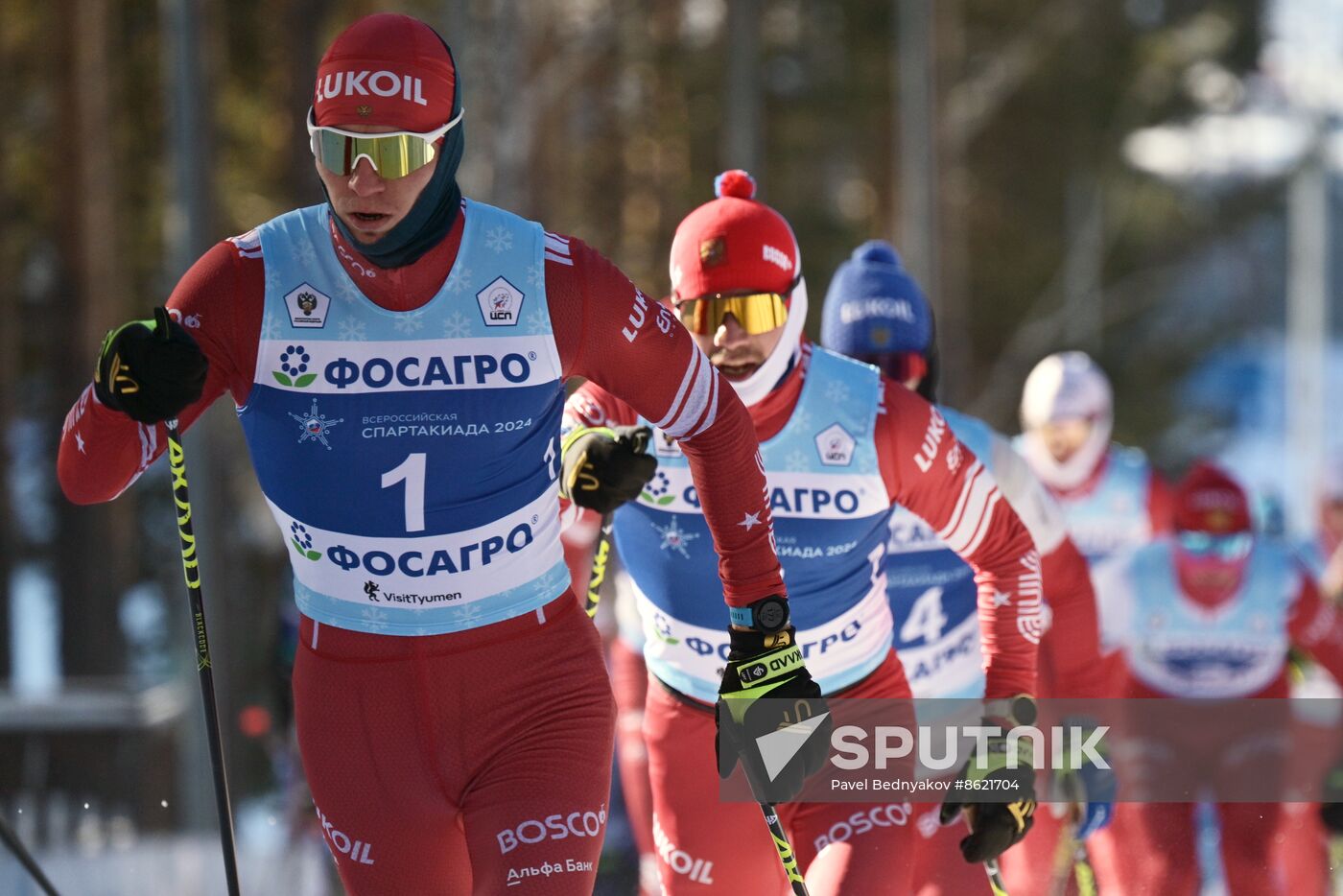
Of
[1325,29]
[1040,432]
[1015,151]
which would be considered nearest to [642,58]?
[1015,151]

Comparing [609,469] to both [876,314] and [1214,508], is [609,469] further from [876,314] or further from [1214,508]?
[1214,508]

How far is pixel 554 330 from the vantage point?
13.4 feet

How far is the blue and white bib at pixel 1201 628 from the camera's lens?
8.63 m

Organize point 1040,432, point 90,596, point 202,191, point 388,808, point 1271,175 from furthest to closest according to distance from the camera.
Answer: point 1271,175, point 90,596, point 1040,432, point 202,191, point 388,808

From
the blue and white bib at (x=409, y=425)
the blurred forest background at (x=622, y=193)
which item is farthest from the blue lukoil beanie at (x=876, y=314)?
the blurred forest background at (x=622, y=193)

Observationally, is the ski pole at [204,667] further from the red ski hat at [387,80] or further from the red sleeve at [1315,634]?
the red sleeve at [1315,634]

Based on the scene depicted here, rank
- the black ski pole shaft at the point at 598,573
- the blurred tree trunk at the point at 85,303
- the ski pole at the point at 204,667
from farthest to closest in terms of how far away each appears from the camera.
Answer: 1. the blurred tree trunk at the point at 85,303
2. the black ski pole shaft at the point at 598,573
3. the ski pole at the point at 204,667

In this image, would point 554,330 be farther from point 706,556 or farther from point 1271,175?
point 1271,175

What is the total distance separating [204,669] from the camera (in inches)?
173

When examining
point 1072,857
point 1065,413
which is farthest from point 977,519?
point 1065,413

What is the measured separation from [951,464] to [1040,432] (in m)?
5.08

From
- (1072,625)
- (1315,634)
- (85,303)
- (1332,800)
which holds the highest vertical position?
(85,303)

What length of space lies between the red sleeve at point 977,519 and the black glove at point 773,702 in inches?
33.7

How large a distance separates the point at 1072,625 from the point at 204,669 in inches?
108
